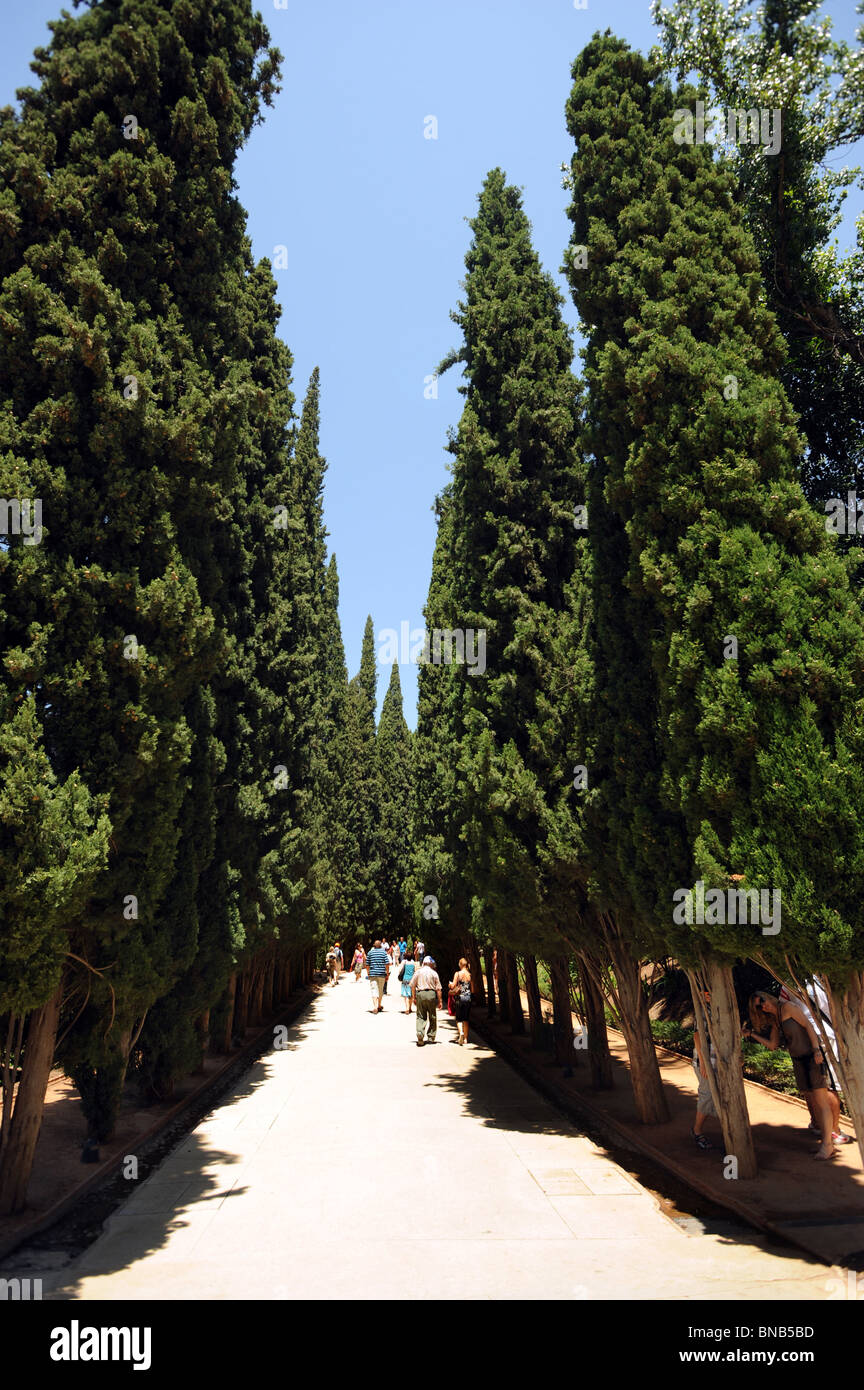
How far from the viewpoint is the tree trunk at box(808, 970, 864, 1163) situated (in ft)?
18.2

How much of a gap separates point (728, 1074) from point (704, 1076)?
3.83ft

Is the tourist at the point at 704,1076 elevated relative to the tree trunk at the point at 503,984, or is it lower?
elevated

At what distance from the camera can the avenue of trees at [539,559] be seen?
19.0 feet

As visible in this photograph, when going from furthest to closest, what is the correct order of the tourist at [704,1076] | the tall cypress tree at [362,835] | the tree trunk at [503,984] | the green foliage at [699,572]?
1. the tall cypress tree at [362,835]
2. the tree trunk at [503,984]
3. the tourist at [704,1076]
4. the green foliage at [699,572]

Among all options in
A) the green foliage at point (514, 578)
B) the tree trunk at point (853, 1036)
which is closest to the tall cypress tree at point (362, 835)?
the green foliage at point (514, 578)

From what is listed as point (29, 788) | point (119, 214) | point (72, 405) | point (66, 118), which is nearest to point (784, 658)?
point (29, 788)

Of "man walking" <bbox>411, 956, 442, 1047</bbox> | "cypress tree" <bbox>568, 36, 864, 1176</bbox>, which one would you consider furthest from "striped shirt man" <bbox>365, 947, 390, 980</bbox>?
"cypress tree" <bbox>568, 36, 864, 1176</bbox>

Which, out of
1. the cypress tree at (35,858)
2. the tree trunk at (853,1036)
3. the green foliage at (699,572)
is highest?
the green foliage at (699,572)

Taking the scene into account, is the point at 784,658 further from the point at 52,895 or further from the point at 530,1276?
the point at 52,895

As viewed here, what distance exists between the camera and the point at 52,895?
520cm

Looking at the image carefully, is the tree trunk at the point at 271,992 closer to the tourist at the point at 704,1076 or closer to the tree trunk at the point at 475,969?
the tree trunk at the point at 475,969

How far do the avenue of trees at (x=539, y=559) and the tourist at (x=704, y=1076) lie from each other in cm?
29

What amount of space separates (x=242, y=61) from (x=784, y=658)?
859 centimetres

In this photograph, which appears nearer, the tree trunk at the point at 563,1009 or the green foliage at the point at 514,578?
the green foliage at the point at 514,578
